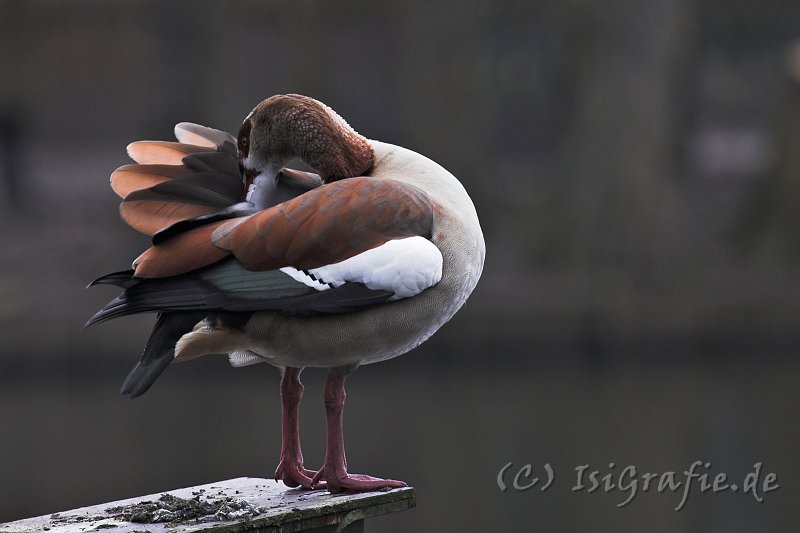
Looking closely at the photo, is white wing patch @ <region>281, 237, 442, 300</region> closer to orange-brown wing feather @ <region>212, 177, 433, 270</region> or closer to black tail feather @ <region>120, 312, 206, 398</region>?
orange-brown wing feather @ <region>212, 177, 433, 270</region>

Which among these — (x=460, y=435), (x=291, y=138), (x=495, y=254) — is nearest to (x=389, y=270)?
(x=291, y=138)

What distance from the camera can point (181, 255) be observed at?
2.77 m

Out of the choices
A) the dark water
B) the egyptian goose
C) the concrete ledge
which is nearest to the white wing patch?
the egyptian goose

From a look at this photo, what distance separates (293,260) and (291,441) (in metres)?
0.45

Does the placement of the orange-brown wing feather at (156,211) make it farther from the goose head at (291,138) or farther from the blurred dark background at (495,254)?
the blurred dark background at (495,254)

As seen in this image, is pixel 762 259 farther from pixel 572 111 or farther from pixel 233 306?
pixel 233 306

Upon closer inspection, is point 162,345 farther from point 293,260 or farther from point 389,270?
point 389,270

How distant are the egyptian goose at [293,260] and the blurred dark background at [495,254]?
3891 millimetres

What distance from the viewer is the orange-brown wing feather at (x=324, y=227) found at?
2.79 metres

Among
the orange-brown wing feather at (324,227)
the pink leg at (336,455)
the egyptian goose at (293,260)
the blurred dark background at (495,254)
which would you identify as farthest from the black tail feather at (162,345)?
the blurred dark background at (495,254)

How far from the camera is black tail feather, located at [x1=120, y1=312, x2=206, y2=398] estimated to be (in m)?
2.70

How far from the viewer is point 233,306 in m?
2.74

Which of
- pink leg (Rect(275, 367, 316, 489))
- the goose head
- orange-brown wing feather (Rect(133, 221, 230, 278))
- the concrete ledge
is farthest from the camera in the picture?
pink leg (Rect(275, 367, 316, 489))

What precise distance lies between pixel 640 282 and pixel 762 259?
124 centimetres
